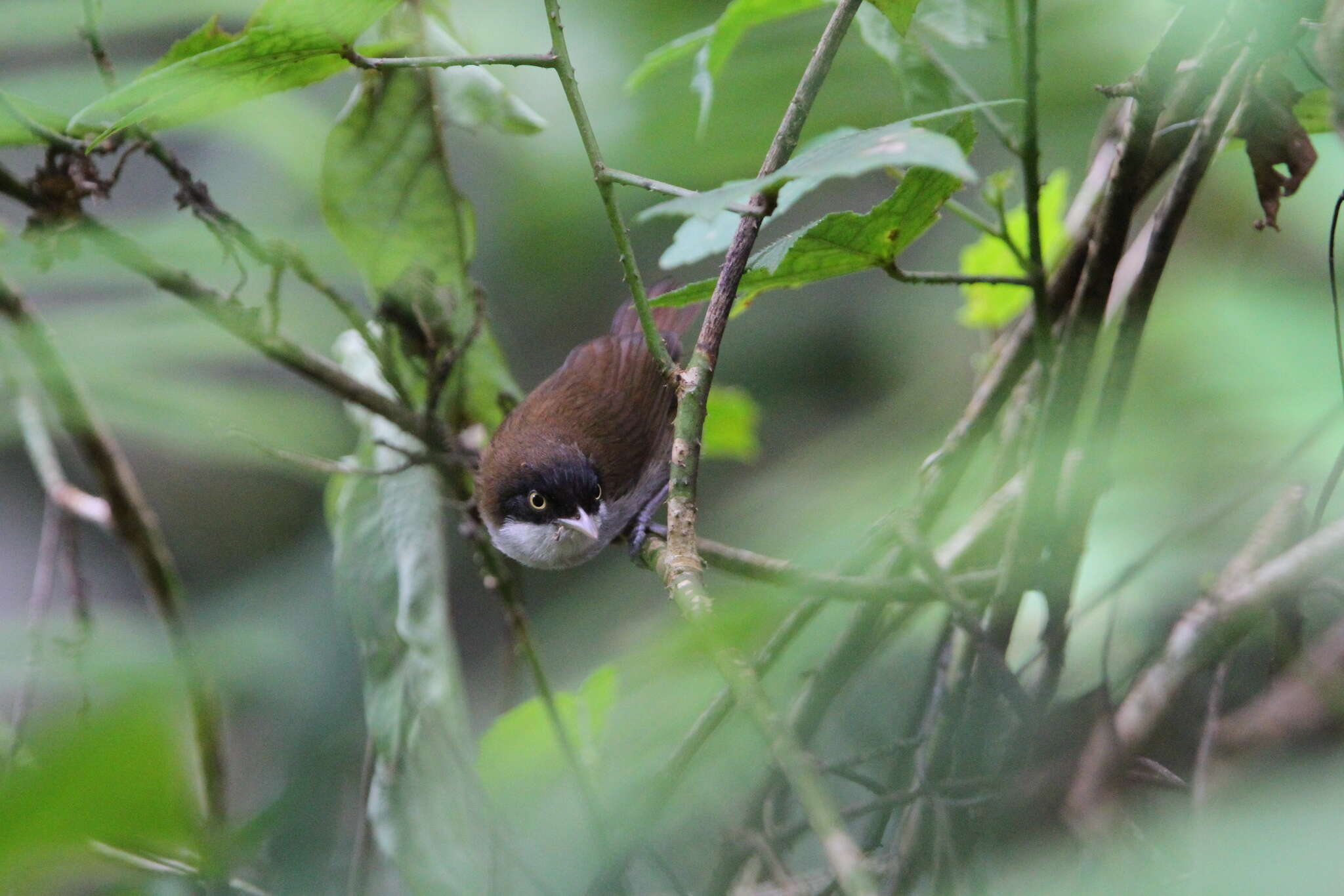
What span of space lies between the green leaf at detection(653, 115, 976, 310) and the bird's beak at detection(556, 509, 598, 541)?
61.2 inches

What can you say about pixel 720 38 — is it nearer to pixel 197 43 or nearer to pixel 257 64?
pixel 257 64

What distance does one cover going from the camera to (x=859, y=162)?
87cm

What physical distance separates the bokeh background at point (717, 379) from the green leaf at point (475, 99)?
0.37 metres

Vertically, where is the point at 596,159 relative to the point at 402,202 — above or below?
below

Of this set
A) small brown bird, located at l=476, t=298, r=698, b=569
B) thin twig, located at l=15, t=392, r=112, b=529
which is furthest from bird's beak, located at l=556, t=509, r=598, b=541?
thin twig, located at l=15, t=392, r=112, b=529

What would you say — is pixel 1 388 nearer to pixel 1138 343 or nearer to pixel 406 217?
pixel 406 217

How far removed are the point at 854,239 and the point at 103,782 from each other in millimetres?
1109

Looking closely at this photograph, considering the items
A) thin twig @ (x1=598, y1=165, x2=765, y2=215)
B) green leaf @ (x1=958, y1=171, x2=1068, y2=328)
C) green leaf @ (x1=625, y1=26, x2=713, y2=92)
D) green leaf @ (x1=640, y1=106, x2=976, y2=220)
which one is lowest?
green leaf @ (x1=640, y1=106, x2=976, y2=220)

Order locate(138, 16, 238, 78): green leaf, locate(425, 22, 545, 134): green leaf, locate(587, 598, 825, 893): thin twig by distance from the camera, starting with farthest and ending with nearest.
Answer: locate(425, 22, 545, 134): green leaf < locate(138, 16, 238, 78): green leaf < locate(587, 598, 825, 893): thin twig

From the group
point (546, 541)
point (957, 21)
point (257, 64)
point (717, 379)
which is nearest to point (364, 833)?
point (546, 541)

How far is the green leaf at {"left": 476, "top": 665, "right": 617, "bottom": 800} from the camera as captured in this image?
209 centimetres

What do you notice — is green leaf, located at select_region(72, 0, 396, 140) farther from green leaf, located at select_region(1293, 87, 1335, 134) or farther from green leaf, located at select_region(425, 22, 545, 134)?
green leaf, located at select_region(1293, 87, 1335, 134)

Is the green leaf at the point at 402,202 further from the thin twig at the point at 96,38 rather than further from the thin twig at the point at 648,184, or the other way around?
the thin twig at the point at 648,184

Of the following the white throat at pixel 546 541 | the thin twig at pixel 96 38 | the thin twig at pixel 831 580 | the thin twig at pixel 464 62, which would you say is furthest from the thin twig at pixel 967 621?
the white throat at pixel 546 541
